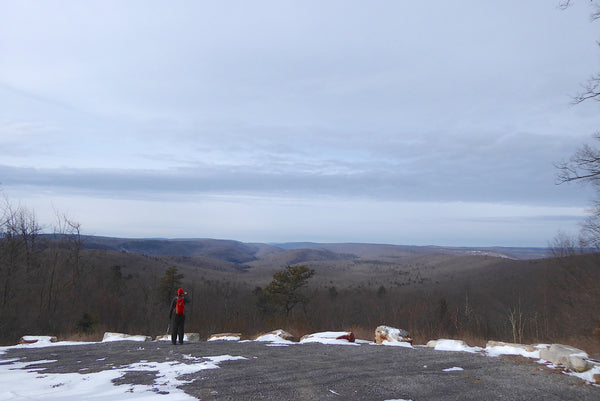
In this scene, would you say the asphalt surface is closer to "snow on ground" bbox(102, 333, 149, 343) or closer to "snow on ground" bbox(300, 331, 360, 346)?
"snow on ground" bbox(300, 331, 360, 346)

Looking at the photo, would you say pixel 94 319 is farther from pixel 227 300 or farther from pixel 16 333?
pixel 227 300

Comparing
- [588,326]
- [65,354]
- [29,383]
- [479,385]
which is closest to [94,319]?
[65,354]

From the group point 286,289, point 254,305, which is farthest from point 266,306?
point 254,305

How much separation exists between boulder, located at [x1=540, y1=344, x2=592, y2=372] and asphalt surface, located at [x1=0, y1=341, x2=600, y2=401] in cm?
37

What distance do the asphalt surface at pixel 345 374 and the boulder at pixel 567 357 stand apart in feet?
1.21

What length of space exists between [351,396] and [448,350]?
20.7 ft

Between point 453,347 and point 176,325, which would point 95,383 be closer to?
point 176,325

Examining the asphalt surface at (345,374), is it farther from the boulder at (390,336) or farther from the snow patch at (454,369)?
the boulder at (390,336)

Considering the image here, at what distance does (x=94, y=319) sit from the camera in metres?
29.9

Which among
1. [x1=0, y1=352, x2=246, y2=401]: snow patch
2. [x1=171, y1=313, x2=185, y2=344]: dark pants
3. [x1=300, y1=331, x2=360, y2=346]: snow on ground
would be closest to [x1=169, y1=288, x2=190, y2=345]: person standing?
[x1=171, y1=313, x2=185, y2=344]: dark pants

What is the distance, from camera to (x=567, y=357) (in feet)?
29.1

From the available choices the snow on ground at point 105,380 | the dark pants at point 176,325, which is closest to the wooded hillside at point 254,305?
the dark pants at point 176,325

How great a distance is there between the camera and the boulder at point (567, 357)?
836 cm

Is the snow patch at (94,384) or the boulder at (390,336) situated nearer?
the snow patch at (94,384)
